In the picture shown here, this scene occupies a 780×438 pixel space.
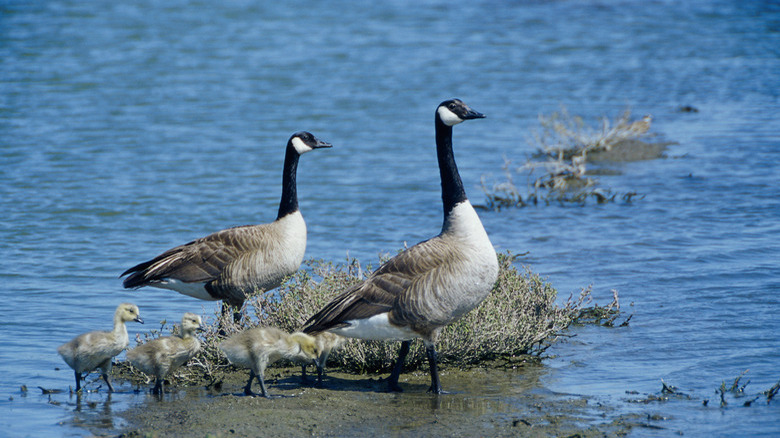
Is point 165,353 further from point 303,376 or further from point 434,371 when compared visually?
point 434,371

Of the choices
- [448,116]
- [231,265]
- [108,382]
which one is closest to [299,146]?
[231,265]

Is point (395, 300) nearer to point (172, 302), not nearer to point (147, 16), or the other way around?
point (172, 302)

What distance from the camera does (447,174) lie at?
28.8 feet

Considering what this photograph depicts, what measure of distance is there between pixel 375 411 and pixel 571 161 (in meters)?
12.4

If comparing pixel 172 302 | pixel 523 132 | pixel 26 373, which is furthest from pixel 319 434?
pixel 523 132

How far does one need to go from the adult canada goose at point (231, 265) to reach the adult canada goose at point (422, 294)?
161 cm

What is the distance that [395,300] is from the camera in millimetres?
8031

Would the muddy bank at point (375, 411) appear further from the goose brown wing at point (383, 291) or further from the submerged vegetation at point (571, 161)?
the submerged vegetation at point (571, 161)

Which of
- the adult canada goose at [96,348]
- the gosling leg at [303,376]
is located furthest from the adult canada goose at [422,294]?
the adult canada goose at [96,348]

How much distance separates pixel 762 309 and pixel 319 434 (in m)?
5.90

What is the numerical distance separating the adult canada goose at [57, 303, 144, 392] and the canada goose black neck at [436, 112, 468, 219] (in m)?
3.14

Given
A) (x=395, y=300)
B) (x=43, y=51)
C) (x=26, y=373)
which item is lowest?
(x=26, y=373)

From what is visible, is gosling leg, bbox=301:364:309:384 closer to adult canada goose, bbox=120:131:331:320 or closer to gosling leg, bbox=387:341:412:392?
gosling leg, bbox=387:341:412:392

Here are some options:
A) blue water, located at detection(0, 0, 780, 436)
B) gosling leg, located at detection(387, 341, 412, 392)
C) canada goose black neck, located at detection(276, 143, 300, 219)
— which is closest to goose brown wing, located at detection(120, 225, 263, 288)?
canada goose black neck, located at detection(276, 143, 300, 219)
